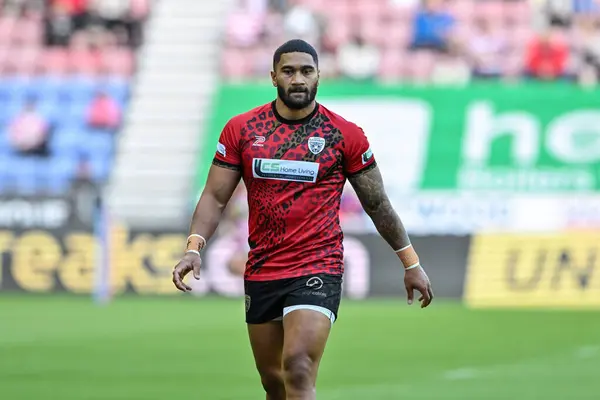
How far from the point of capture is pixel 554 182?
77.2ft

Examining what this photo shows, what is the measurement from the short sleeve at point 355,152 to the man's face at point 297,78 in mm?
294

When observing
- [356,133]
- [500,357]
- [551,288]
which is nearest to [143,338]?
[500,357]

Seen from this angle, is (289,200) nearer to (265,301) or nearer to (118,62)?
(265,301)

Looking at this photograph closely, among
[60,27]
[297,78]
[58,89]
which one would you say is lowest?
[58,89]

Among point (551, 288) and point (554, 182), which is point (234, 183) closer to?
point (551, 288)

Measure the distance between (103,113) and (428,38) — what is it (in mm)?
6150

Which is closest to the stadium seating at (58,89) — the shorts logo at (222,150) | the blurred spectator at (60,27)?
the blurred spectator at (60,27)

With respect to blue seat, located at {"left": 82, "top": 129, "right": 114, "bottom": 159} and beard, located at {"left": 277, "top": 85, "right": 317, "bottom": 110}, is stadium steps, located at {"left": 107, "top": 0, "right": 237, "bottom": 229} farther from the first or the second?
beard, located at {"left": 277, "top": 85, "right": 317, "bottom": 110}

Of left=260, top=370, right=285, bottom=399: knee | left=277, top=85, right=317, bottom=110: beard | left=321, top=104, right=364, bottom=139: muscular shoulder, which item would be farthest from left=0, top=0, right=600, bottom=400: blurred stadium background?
left=277, top=85, right=317, bottom=110: beard

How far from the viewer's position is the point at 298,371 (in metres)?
6.75

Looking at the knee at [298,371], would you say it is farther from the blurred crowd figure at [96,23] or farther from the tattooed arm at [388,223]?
the blurred crowd figure at [96,23]

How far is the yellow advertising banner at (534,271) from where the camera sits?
20.4 meters

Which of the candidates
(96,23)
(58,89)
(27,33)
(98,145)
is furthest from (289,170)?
(27,33)

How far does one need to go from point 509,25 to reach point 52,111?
8.63 meters
